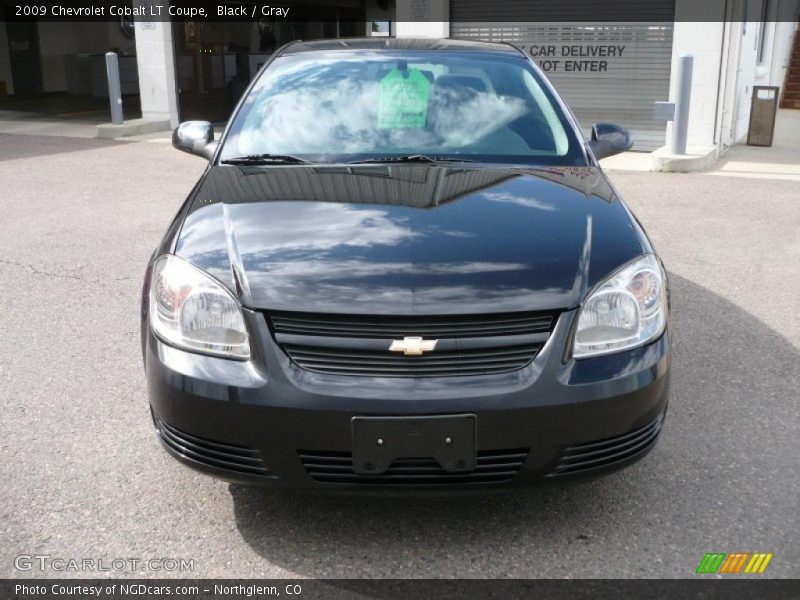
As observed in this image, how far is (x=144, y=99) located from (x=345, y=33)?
11.2 m

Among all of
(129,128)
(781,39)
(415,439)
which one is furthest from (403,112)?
(781,39)

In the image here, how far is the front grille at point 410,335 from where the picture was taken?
231 cm

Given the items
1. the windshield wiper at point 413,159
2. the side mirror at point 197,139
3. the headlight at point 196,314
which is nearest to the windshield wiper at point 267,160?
the windshield wiper at point 413,159

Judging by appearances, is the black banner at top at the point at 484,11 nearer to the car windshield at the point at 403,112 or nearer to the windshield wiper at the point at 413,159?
the car windshield at the point at 403,112

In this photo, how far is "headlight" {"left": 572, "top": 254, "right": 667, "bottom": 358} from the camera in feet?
7.95

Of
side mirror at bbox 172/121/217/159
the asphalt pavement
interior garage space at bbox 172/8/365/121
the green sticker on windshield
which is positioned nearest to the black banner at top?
interior garage space at bbox 172/8/365/121

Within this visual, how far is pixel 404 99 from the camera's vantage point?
365cm

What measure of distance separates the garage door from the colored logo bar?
1005 cm

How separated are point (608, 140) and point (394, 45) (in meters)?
1.13

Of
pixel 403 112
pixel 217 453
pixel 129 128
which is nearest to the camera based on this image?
pixel 217 453

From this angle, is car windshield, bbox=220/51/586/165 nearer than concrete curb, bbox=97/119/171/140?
Yes

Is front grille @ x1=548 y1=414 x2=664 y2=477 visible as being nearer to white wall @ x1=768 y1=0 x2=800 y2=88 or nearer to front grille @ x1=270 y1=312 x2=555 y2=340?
front grille @ x1=270 y1=312 x2=555 y2=340

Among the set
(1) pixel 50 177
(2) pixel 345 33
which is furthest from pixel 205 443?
(2) pixel 345 33

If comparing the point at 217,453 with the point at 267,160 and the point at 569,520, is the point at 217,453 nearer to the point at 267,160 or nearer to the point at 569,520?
the point at 569,520
